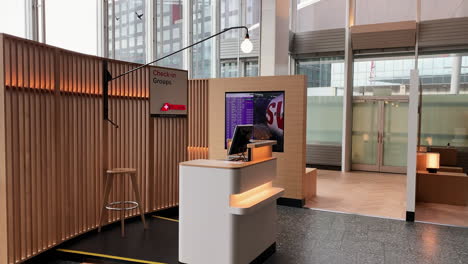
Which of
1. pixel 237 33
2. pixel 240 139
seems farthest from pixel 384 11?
pixel 240 139

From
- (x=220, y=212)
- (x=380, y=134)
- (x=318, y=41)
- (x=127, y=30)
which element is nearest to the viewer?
(x=220, y=212)

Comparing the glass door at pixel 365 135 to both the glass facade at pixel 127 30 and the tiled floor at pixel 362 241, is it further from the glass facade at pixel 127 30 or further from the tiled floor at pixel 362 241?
the glass facade at pixel 127 30

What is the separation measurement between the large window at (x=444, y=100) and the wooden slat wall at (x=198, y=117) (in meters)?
6.92

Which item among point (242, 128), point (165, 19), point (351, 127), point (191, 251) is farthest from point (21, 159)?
point (351, 127)

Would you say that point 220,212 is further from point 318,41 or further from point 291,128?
point 318,41

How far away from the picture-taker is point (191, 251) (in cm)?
415

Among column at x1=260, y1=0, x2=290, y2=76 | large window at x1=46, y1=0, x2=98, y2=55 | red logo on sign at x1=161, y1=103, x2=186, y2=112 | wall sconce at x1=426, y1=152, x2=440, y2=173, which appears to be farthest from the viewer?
column at x1=260, y1=0, x2=290, y2=76

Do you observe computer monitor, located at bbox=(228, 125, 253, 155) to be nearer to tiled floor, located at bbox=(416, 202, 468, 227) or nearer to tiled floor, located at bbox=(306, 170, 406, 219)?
tiled floor, located at bbox=(306, 170, 406, 219)

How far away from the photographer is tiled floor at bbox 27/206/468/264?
15.3 feet

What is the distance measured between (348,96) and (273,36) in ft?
12.9

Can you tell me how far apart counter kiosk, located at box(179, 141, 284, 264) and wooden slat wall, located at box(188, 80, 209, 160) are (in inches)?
125

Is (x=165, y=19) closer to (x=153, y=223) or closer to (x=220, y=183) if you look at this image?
(x=153, y=223)

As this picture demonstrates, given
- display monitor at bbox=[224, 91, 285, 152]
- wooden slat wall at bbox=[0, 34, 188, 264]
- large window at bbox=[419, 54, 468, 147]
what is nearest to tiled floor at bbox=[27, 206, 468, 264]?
wooden slat wall at bbox=[0, 34, 188, 264]

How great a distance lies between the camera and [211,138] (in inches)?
310
